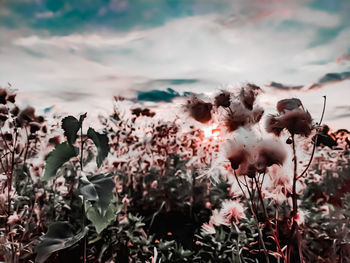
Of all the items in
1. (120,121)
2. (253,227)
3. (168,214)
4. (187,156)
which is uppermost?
(120,121)

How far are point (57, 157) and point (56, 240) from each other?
28 centimetres

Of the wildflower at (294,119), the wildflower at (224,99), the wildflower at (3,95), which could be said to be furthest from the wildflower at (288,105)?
the wildflower at (3,95)

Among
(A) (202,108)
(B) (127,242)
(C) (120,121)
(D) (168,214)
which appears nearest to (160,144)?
(C) (120,121)

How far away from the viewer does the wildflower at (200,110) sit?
2.98 ft

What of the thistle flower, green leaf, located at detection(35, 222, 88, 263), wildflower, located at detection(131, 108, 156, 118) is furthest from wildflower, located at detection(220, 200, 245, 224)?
wildflower, located at detection(131, 108, 156, 118)

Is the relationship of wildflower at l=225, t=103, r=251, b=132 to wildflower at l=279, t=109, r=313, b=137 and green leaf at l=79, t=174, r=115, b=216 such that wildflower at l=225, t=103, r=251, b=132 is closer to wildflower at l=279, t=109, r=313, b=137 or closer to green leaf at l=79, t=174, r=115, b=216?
wildflower at l=279, t=109, r=313, b=137

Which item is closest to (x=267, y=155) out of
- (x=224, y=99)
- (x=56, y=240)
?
(x=224, y=99)

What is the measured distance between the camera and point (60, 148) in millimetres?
836

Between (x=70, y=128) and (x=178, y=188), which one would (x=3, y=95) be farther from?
(x=178, y=188)

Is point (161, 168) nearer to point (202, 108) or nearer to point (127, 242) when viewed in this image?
point (127, 242)

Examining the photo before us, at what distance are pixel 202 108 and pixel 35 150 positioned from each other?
1.84m

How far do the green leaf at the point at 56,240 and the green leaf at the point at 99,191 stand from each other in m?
0.16

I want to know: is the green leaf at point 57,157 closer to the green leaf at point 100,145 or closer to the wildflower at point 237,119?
the green leaf at point 100,145

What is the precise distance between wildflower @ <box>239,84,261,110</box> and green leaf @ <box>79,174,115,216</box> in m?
0.41
